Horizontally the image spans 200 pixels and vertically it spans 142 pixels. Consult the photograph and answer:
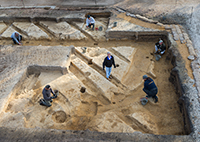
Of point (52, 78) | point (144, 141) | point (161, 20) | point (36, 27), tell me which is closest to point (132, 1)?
point (161, 20)

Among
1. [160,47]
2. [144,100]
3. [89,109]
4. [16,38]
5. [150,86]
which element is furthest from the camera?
[16,38]

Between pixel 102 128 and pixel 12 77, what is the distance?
3.85 meters

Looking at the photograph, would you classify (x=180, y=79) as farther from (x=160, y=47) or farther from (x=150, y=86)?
(x=160, y=47)

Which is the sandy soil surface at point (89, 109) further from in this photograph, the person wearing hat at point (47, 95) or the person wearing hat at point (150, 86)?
the person wearing hat at point (150, 86)

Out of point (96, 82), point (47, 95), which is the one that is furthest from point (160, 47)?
point (47, 95)

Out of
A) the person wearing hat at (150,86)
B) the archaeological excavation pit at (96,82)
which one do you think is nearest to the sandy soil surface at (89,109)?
the archaeological excavation pit at (96,82)

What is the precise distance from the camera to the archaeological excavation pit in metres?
4.96

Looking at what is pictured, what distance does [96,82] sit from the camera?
6184 millimetres

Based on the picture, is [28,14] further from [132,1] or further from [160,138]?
[160,138]

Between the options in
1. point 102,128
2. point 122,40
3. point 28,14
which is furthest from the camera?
point 28,14

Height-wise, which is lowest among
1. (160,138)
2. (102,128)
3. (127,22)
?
(102,128)

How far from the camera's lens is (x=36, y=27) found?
949cm

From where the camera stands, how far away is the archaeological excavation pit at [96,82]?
4.96m

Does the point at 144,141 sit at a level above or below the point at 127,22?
below
